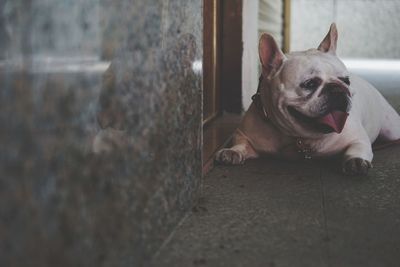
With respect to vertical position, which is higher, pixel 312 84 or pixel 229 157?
pixel 312 84

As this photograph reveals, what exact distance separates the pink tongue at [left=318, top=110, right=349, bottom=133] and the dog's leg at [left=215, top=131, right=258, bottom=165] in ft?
1.37

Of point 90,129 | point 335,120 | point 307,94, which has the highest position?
point 90,129

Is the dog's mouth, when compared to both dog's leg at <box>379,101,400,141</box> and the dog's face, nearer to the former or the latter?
the dog's face

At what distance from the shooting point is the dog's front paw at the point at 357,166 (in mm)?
2402

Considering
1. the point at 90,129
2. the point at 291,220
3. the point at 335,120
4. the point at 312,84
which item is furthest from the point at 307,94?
the point at 90,129

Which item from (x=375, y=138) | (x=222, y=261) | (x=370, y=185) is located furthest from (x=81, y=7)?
(x=375, y=138)

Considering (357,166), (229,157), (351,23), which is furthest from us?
(351,23)

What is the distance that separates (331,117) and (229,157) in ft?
1.69

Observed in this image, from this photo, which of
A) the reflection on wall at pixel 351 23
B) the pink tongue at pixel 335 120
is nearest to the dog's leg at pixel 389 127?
the pink tongue at pixel 335 120

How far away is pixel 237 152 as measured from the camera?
266cm

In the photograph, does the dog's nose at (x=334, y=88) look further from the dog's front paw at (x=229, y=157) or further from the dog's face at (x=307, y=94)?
the dog's front paw at (x=229, y=157)

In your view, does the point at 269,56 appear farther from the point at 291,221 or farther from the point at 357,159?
the point at 291,221

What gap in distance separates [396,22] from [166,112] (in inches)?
410

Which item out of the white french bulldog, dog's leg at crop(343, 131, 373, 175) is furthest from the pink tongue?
dog's leg at crop(343, 131, 373, 175)
